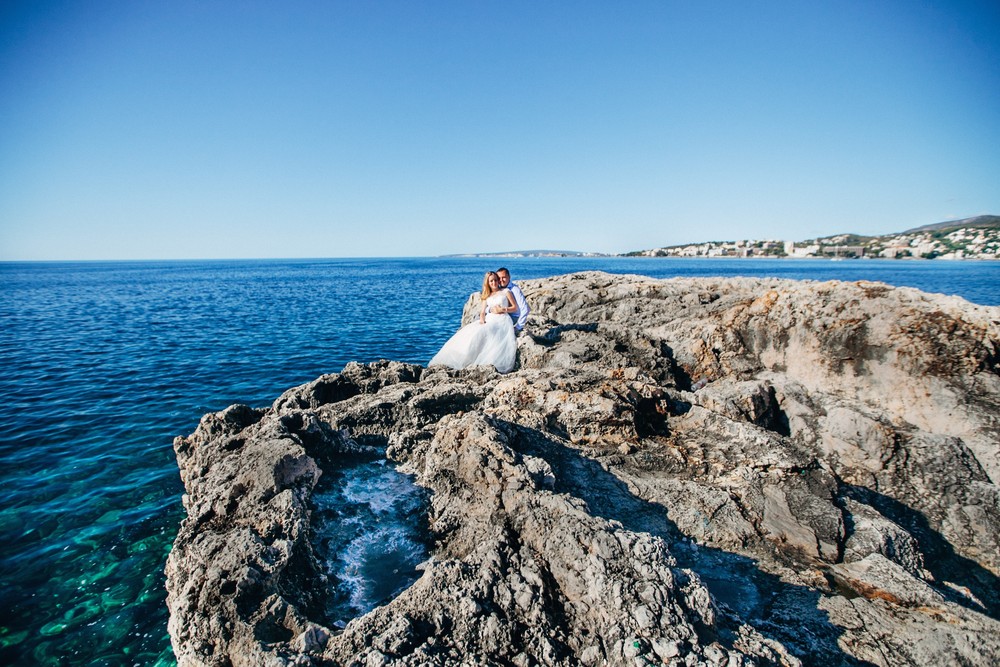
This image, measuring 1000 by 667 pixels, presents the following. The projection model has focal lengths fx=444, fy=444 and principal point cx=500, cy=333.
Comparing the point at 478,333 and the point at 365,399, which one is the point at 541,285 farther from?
the point at 365,399

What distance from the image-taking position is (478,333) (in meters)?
11.1

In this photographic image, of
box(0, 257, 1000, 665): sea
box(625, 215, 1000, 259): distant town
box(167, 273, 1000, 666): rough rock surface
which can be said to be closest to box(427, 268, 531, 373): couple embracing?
box(167, 273, 1000, 666): rough rock surface

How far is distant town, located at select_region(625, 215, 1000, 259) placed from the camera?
11356 centimetres

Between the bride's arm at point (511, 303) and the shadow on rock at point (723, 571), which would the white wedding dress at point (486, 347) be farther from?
the shadow on rock at point (723, 571)

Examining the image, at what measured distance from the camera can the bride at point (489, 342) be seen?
10930mm

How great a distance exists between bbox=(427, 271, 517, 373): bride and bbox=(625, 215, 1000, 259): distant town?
150551 mm

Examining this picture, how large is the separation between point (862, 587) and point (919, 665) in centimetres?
97

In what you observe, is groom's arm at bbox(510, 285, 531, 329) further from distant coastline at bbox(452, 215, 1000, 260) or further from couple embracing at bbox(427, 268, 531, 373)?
distant coastline at bbox(452, 215, 1000, 260)

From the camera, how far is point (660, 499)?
Result: 595 centimetres

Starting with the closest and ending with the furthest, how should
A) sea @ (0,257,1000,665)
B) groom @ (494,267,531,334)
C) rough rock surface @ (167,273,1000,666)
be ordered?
rough rock surface @ (167,273,1000,666) < sea @ (0,257,1000,665) < groom @ (494,267,531,334)

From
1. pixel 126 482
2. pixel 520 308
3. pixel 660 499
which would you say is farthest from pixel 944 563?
pixel 126 482

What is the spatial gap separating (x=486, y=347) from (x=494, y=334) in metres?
0.40

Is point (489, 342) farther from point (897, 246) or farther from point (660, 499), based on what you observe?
point (897, 246)

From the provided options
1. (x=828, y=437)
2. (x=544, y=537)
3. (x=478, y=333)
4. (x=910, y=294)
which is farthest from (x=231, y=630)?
(x=910, y=294)
